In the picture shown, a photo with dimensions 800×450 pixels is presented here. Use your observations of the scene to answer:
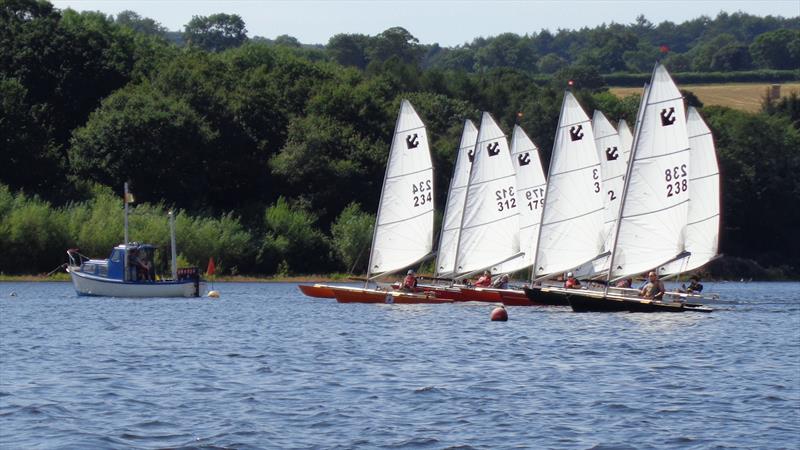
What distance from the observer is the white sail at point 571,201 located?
63.7m

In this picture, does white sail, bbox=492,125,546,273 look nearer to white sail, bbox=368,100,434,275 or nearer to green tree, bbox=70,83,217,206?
white sail, bbox=368,100,434,275

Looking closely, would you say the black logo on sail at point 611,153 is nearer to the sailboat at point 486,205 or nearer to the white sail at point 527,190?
the white sail at point 527,190

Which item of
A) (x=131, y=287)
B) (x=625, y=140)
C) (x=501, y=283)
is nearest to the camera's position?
(x=501, y=283)

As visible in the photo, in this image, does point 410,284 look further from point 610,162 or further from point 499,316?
point 610,162

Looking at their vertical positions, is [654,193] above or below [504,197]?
below

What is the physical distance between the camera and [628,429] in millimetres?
29250

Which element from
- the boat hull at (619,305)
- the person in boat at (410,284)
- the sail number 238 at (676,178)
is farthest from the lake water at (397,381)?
the person in boat at (410,284)

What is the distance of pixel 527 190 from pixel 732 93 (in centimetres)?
11232

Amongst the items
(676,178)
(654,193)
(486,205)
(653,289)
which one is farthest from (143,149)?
(653,289)

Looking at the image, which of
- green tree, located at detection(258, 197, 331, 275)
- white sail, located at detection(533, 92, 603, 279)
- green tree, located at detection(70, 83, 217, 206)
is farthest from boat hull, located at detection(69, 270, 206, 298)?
green tree, located at detection(70, 83, 217, 206)

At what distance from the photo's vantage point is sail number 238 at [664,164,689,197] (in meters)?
58.4

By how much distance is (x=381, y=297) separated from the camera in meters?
64.6

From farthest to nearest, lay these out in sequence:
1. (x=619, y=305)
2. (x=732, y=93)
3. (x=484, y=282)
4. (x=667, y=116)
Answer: (x=732, y=93) → (x=484, y=282) → (x=667, y=116) → (x=619, y=305)

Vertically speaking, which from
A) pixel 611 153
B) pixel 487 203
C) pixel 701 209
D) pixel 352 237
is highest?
pixel 611 153
